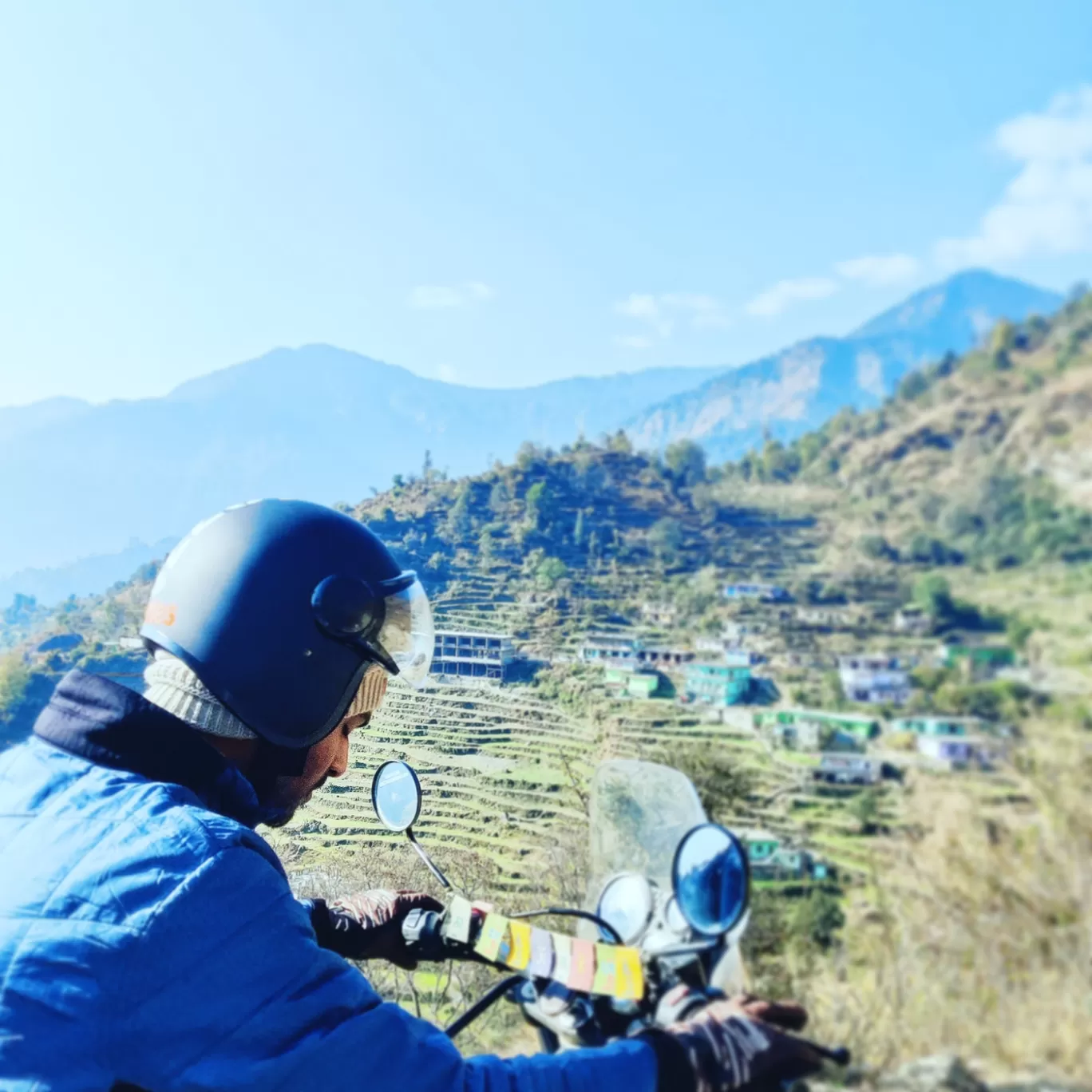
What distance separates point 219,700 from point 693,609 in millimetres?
14767

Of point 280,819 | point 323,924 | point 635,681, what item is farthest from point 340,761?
point 635,681

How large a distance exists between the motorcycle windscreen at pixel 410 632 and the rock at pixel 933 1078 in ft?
9.87

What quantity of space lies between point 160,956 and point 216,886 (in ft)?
0.29

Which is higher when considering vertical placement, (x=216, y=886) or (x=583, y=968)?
(x=216, y=886)

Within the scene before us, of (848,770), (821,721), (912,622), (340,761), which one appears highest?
(912,622)

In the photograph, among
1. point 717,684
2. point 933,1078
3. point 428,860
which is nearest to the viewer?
point 428,860

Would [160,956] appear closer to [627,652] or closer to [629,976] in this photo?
[629,976]

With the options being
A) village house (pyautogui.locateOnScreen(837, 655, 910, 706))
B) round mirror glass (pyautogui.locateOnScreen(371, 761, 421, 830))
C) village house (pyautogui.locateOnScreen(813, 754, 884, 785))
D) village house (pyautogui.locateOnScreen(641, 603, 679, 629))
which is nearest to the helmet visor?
round mirror glass (pyautogui.locateOnScreen(371, 761, 421, 830))

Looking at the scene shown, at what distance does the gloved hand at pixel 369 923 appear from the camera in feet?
5.74


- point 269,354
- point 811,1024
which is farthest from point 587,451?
point 811,1024

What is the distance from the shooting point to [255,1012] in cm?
96

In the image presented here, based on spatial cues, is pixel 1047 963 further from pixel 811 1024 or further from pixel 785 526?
pixel 785 526

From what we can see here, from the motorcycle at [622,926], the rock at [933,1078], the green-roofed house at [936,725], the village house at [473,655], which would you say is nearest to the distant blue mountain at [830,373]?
the green-roofed house at [936,725]

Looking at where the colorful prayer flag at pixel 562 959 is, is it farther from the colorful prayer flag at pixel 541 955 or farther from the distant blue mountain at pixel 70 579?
the distant blue mountain at pixel 70 579
